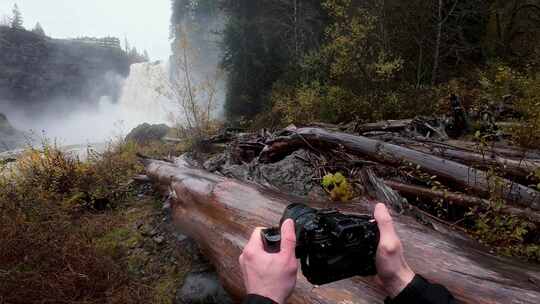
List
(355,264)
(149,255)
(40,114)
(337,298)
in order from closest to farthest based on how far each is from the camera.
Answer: (355,264)
(337,298)
(149,255)
(40,114)

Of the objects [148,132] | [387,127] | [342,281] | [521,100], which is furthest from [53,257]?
[148,132]

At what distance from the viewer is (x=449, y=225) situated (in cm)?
304

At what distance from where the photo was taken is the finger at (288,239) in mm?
1225

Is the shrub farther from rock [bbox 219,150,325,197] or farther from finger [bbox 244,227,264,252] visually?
finger [bbox 244,227,264,252]

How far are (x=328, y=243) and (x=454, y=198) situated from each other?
259 centimetres

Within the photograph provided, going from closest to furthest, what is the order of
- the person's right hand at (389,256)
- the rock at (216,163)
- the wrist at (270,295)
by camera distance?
the wrist at (270,295) < the person's right hand at (389,256) < the rock at (216,163)

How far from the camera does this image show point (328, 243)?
1273 mm

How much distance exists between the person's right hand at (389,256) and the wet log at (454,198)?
1.91m

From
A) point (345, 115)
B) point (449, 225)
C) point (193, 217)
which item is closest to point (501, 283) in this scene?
point (449, 225)

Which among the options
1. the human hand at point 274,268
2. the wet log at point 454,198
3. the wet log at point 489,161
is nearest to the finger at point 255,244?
the human hand at point 274,268

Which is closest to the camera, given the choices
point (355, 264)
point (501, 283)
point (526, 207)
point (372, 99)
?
point (355, 264)

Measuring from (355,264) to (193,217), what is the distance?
2753 mm

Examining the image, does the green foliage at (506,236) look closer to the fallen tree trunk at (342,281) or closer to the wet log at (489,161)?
the fallen tree trunk at (342,281)

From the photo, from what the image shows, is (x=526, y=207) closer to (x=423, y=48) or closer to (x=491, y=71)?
(x=491, y=71)
